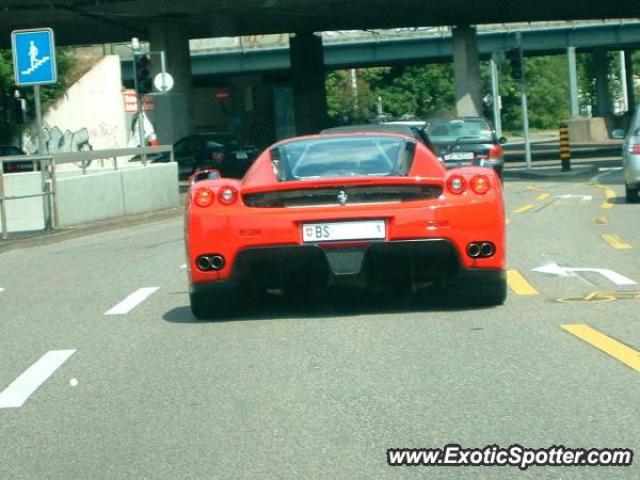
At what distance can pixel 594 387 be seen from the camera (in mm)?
7387

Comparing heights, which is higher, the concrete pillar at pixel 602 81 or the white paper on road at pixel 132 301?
the concrete pillar at pixel 602 81

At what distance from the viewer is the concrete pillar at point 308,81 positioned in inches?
2483

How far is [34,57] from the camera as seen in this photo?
24.0m

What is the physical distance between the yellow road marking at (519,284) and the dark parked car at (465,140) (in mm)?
15024

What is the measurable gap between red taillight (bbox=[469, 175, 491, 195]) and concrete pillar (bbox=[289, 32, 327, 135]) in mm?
51739

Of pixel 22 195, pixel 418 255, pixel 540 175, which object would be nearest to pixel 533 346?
pixel 418 255

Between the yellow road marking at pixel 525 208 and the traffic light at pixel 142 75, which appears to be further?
the traffic light at pixel 142 75

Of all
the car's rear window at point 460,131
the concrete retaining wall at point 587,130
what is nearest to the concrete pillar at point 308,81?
the concrete retaining wall at point 587,130

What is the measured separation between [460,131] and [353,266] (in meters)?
21.4

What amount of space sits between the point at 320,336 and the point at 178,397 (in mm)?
2047

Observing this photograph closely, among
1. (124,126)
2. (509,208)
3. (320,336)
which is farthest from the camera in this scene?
(124,126)

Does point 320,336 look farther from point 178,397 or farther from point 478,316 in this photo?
point 178,397

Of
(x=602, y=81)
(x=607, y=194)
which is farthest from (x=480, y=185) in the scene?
(x=602, y=81)

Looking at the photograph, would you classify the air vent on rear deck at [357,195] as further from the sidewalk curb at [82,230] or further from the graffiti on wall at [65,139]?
the graffiti on wall at [65,139]
